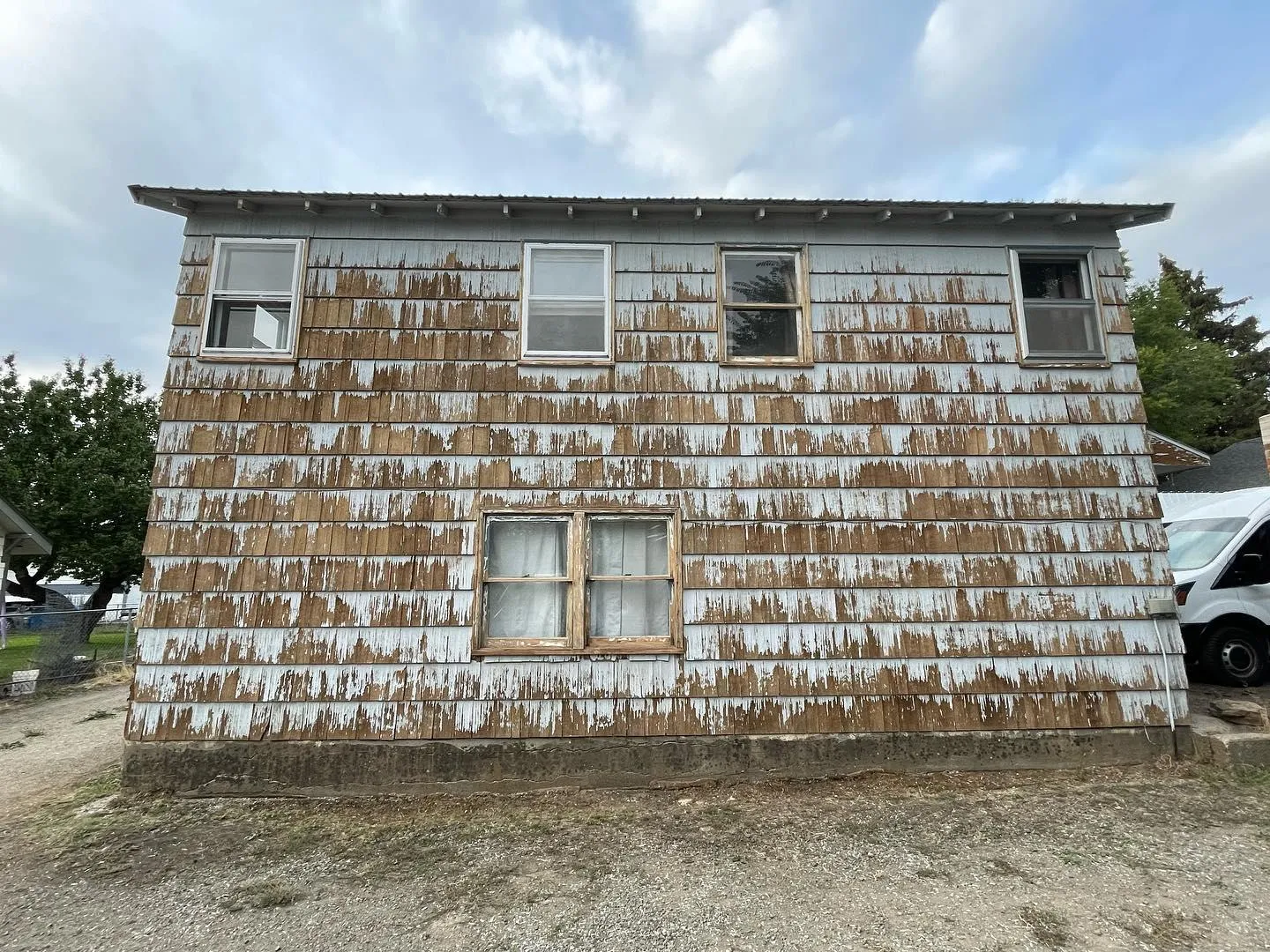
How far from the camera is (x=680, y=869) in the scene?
382cm

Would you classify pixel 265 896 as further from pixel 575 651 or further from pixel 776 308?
pixel 776 308

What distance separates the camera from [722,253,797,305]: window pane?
585 centimetres

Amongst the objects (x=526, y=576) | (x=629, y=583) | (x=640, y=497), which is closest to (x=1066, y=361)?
(x=640, y=497)

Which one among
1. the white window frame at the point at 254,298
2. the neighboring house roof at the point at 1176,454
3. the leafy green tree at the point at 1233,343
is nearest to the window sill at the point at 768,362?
the white window frame at the point at 254,298

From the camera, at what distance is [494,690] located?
5105mm

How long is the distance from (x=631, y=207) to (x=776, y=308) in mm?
1617

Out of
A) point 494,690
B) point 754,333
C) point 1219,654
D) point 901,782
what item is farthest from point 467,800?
point 1219,654

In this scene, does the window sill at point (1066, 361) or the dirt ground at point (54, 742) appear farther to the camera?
the window sill at point (1066, 361)

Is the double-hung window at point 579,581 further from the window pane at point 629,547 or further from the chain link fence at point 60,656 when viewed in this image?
the chain link fence at point 60,656

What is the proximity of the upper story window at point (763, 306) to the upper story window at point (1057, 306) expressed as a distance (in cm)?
207

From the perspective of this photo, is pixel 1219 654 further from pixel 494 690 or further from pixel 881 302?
pixel 494 690

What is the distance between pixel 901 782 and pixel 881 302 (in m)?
4.21

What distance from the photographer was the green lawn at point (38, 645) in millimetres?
11083

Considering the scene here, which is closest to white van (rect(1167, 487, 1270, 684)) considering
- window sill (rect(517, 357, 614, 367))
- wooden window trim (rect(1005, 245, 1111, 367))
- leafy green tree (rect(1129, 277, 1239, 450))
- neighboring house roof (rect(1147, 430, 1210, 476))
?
neighboring house roof (rect(1147, 430, 1210, 476))
